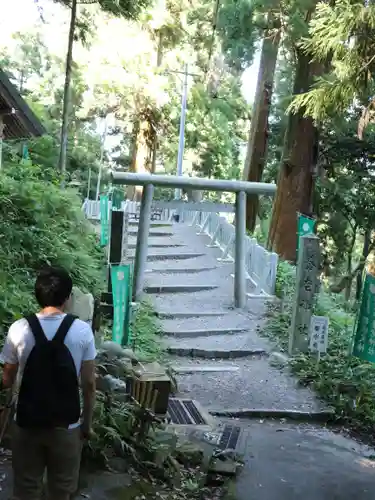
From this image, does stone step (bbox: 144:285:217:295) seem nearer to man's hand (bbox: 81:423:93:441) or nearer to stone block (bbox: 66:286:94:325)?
stone block (bbox: 66:286:94:325)

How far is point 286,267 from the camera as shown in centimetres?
1430

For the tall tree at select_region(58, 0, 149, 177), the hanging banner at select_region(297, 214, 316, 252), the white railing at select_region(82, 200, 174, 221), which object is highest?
the tall tree at select_region(58, 0, 149, 177)

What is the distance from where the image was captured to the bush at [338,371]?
7.70 m

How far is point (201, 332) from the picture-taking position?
1141 centimetres

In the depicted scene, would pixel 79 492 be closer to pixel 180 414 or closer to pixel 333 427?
pixel 180 414

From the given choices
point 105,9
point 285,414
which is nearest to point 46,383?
point 285,414

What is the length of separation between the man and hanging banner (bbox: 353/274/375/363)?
5800mm

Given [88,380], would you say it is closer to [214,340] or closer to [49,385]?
[49,385]

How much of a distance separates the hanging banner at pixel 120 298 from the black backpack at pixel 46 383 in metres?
5.54

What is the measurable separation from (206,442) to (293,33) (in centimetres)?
1045

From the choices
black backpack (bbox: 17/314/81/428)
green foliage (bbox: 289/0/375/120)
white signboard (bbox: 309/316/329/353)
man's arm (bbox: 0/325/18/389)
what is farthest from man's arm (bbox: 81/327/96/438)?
white signboard (bbox: 309/316/329/353)

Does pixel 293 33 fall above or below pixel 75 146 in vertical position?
above

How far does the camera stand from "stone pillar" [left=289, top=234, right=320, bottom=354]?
387 inches

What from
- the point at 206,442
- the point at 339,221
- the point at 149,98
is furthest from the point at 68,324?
the point at 149,98
